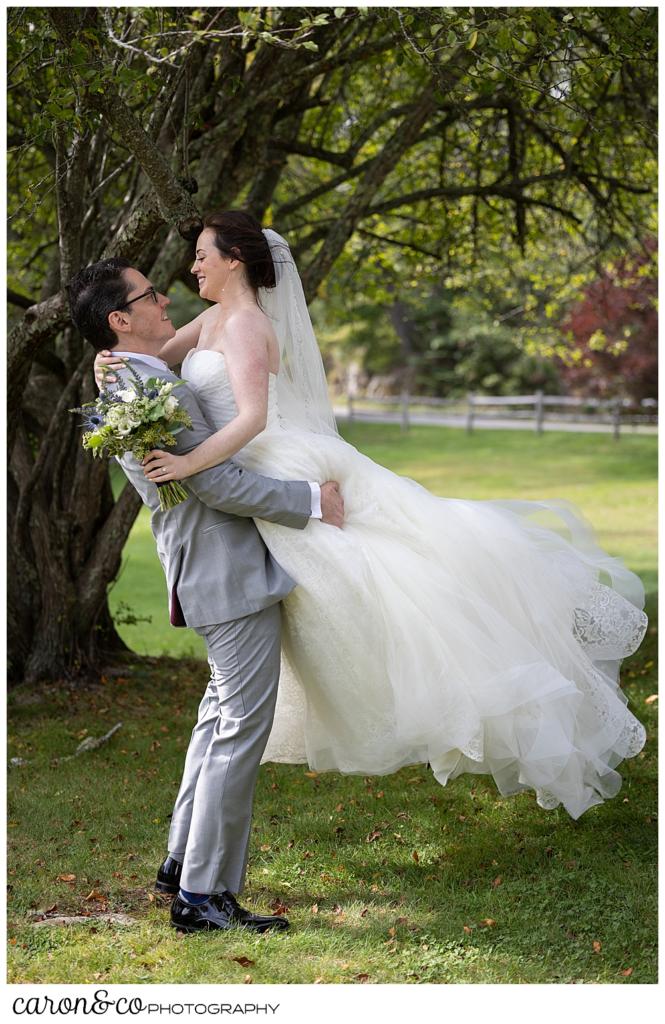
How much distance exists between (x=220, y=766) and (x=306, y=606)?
24.6 inches

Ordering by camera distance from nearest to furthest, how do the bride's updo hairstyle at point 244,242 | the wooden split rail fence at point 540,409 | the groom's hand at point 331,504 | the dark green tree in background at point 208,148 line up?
the bride's updo hairstyle at point 244,242
the groom's hand at point 331,504
the dark green tree in background at point 208,148
the wooden split rail fence at point 540,409

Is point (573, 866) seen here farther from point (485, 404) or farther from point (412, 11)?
point (485, 404)

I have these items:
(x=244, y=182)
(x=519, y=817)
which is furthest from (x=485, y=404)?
(x=519, y=817)

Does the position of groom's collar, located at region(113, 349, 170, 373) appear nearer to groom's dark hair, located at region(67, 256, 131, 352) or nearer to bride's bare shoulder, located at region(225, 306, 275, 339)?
groom's dark hair, located at region(67, 256, 131, 352)

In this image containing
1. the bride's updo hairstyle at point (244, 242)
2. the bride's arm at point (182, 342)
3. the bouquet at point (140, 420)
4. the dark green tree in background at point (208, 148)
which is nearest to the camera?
the bouquet at point (140, 420)

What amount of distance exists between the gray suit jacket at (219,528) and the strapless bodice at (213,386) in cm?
5

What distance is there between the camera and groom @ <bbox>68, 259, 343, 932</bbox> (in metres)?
3.65

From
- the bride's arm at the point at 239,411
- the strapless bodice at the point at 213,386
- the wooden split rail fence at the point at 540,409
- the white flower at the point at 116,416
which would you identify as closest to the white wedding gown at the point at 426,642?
the strapless bodice at the point at 213,386

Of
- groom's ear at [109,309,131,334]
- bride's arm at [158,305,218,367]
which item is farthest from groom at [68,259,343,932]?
bride's arm at [158,305,218,367]

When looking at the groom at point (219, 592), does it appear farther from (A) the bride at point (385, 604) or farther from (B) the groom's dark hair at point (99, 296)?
(A) the bride at point (385, 604)

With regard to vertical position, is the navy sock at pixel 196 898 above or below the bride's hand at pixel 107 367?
below

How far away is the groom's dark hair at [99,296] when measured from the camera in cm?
364

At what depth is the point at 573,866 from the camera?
4.30 meters

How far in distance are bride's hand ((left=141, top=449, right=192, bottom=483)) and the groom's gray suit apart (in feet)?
0.51
